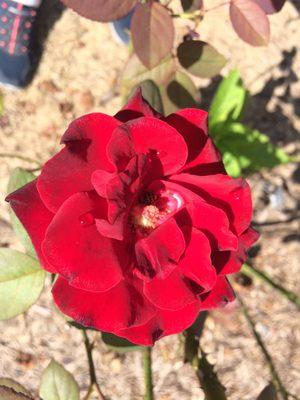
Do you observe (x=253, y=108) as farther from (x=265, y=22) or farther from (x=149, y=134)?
(x=149, y=134)

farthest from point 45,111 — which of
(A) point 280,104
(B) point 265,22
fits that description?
(B) point 265,22

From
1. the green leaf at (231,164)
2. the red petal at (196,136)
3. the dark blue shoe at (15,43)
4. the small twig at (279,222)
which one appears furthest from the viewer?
the small twig at (279,222)

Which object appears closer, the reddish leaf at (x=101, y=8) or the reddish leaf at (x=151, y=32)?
the reddish leaf at (x=101, y=8)

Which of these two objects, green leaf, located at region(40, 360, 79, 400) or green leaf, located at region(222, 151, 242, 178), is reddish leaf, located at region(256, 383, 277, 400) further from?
green leaf, located at region(222, 151, 242, 178)

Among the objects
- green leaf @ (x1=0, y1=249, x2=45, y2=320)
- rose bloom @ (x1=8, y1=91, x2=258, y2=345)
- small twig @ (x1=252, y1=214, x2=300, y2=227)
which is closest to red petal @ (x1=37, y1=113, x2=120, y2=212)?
rose bloom @ (x1=8, y1=91, x2=258, y2=345)

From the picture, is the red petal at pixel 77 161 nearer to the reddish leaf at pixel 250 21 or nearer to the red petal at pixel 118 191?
the red petal at pixel 118 191

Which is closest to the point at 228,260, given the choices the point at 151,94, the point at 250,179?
the point at 151,94

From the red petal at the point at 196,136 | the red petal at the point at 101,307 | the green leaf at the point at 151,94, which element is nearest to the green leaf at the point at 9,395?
the red petal at the point at 101,307
